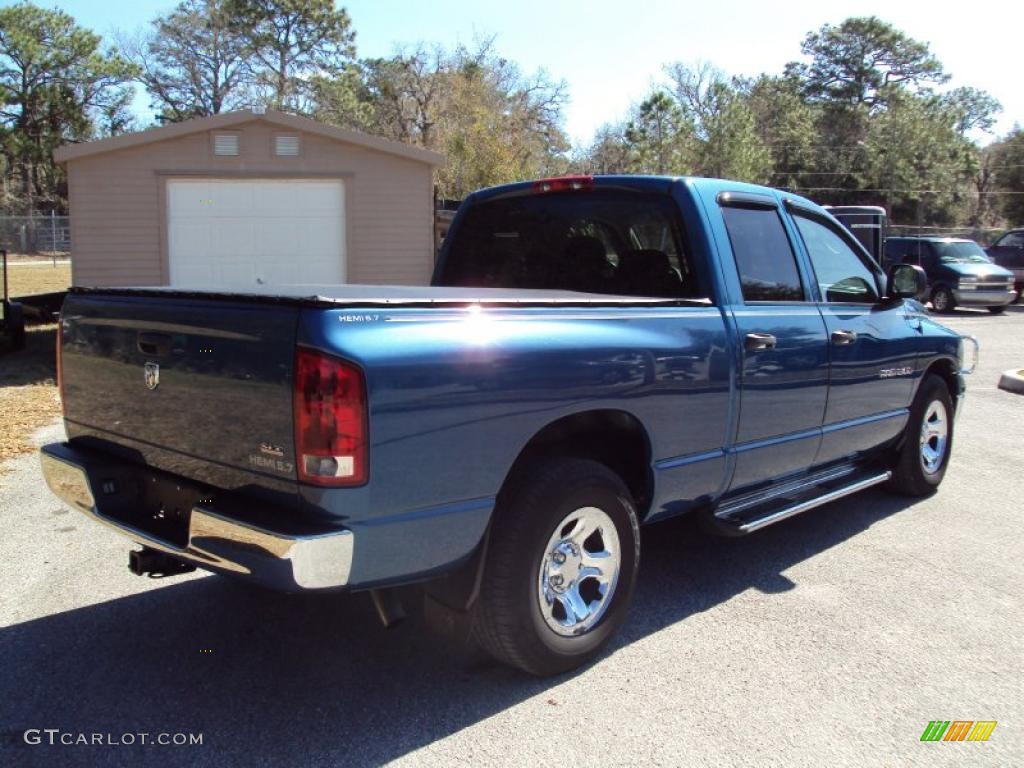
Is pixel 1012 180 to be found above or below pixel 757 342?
above

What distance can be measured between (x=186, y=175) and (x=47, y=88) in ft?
163

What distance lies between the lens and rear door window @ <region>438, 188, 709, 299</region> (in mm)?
4246

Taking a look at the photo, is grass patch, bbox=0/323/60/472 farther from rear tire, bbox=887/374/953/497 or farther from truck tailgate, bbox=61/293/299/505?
rear tire, bbox=887/374/953/497

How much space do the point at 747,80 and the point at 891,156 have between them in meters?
14.7

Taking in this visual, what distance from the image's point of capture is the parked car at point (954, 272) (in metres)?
20.4

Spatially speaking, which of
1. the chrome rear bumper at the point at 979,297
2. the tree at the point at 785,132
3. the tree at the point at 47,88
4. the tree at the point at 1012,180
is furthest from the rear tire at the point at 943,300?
the tree at the point at 47,88

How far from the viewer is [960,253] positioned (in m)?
21.1

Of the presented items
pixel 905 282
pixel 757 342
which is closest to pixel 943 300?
pixel 905 282

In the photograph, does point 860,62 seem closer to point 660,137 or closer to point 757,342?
point 660,137

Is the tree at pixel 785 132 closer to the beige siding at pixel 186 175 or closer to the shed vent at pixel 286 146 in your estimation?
the beige siding at pixel 186 175

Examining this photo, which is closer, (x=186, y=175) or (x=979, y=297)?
(x=186, y=175)

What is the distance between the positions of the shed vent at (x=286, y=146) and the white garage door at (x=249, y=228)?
396 mm

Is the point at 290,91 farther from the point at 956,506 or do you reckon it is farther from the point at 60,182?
the point at 956,506

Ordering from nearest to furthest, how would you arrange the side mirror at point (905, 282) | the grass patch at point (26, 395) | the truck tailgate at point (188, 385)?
the truck tailgate at point (188, 385) < the side mirror at point (905, 282) < the grass patch at point (26, 395)
